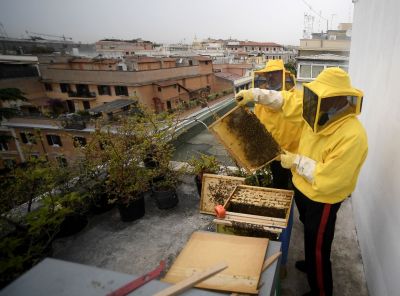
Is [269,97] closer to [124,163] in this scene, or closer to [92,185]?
[124,163]

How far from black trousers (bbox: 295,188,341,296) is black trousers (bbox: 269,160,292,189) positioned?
1.07 metres

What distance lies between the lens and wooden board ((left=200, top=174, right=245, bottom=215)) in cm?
335

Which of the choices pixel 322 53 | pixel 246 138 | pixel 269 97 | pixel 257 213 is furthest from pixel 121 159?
pixel 322 53

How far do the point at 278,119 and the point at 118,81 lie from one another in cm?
2373

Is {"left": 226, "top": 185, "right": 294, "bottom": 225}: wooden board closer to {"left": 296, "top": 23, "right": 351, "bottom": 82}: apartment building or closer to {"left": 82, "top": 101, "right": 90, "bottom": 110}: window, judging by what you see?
{"left": 296, "top": 23, "right": 351, "bottom": 82}: apartment building

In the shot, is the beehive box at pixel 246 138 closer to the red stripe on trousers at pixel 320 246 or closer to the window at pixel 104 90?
the red stripe on trousers at pixel 320 246

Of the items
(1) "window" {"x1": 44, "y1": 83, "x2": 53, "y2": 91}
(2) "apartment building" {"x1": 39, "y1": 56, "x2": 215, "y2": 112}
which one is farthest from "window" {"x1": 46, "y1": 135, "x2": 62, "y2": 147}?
(1) "window" {"x1": 44, "y1": 83, "x2": 53, "y2": 91}

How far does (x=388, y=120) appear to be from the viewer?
248cm

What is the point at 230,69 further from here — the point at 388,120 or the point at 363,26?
the point at 388,120

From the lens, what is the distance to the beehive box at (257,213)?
234 centimetres

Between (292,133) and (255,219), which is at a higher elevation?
(292,133)

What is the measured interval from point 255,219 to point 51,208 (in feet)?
7.20

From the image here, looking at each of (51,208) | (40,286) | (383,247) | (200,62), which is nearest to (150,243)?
(51,208)

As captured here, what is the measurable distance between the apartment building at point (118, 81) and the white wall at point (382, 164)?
2060 cm
